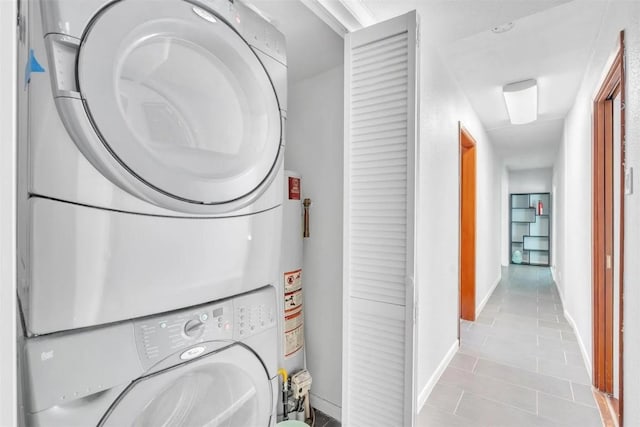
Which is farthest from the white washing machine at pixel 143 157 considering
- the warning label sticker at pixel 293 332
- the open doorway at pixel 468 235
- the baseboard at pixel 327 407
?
the open doorway at pixel 468 235

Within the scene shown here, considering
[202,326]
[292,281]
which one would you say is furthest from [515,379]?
[202,326]

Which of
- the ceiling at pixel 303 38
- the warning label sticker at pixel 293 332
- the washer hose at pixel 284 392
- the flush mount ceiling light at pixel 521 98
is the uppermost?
the flush mount ceiling light at pixel 521 98

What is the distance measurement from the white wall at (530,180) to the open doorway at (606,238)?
666 cm

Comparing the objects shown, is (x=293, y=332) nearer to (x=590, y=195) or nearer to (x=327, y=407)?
(x=327, y=407)

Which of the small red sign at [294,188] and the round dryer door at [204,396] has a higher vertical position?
the small red sign at [294,188]

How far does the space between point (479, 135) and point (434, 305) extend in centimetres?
264

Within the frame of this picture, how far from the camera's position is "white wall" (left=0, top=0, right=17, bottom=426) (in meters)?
0.41

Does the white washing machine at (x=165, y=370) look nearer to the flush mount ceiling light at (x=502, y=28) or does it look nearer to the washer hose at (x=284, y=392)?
the washer hose at (x=284, y=392)

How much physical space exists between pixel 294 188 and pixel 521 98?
96.7 inches

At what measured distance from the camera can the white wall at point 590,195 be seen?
4.36 ft

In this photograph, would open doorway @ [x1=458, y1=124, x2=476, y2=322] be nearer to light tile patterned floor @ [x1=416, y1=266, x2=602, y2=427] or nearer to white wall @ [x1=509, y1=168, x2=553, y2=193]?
light tile patterned floor @ [x1=416, y1=266, x2=602, y2=427]

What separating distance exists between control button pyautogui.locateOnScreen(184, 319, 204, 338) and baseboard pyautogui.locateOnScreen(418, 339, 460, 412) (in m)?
1.78

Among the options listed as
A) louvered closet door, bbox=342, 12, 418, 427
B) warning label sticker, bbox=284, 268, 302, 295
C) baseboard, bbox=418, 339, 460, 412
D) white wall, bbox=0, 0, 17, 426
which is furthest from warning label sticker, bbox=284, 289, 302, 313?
white wall, bbox=0, 0, 17, 426

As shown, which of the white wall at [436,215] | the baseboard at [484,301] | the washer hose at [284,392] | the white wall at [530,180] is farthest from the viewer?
the white wall at [530,180]
